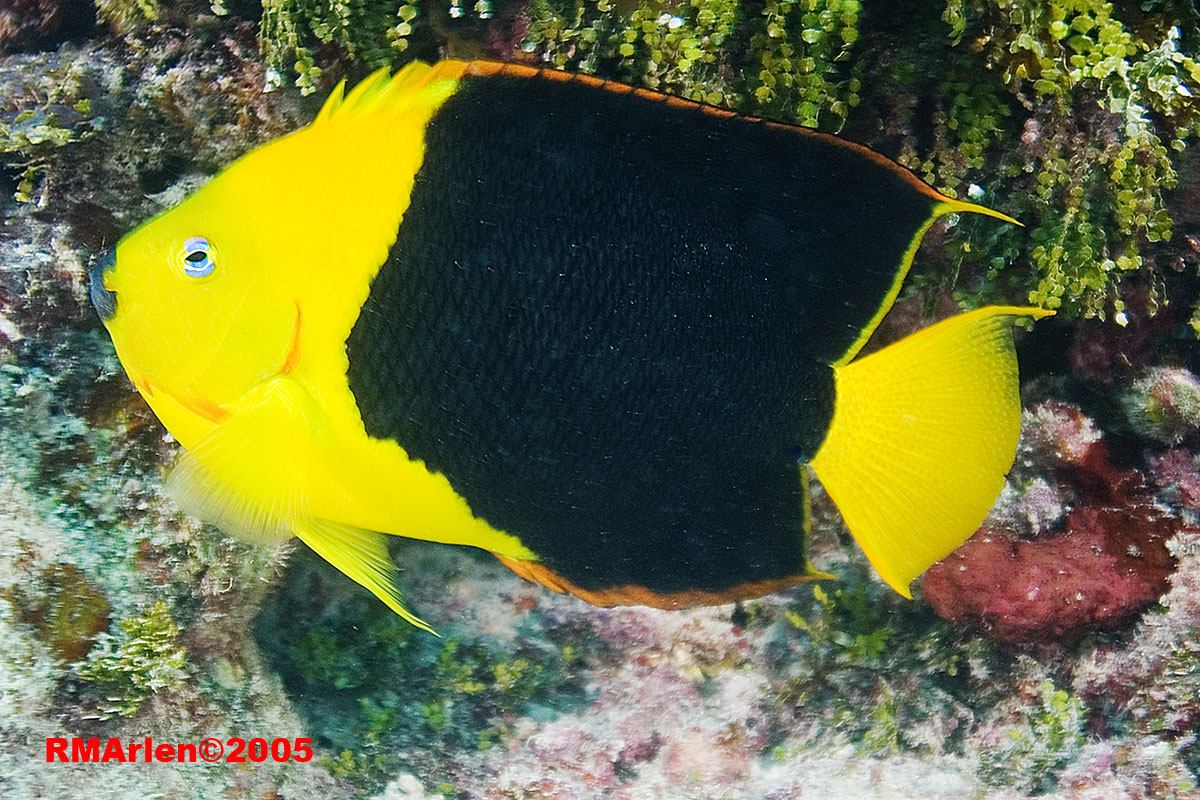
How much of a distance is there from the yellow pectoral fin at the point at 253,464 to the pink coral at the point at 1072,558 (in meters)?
1.64

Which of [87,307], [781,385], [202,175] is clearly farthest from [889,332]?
[87,307]

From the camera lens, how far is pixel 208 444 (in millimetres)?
1197

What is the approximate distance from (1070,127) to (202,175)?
86.2 inches

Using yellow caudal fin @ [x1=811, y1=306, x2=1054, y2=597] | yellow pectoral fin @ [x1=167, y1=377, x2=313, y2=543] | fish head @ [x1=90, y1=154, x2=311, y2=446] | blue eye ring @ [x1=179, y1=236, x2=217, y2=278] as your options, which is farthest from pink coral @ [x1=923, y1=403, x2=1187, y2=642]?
blue eye ring @ [x1=179, y1=236, x2=217, y2=278]

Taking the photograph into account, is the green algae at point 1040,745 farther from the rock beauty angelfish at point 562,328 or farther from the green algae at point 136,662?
the green algae at point 136,662

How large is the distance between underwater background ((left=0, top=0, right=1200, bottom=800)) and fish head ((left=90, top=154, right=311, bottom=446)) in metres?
0.72

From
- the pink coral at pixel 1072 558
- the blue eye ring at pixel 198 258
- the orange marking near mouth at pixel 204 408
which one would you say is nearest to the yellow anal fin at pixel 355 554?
the orange marking near mouth at pixel 204 408

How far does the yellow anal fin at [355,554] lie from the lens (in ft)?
4.41

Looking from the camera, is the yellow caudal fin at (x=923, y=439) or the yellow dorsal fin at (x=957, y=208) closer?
the yellow dorsal fin at (x=957, y=208)

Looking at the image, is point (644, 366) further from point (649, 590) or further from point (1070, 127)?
point (1070, 127)

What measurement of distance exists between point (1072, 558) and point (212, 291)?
6.89 ft

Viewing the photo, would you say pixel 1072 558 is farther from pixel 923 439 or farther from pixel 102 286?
pixel 102 286

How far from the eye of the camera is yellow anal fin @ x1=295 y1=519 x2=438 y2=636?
1345 millimetres

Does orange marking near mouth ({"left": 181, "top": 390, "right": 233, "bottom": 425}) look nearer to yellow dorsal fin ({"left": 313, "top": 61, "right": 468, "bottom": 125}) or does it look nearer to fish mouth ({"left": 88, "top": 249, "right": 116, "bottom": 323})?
fish mouth ({"left": 88, "top": 249, "right": 116, "bottom": 323})
